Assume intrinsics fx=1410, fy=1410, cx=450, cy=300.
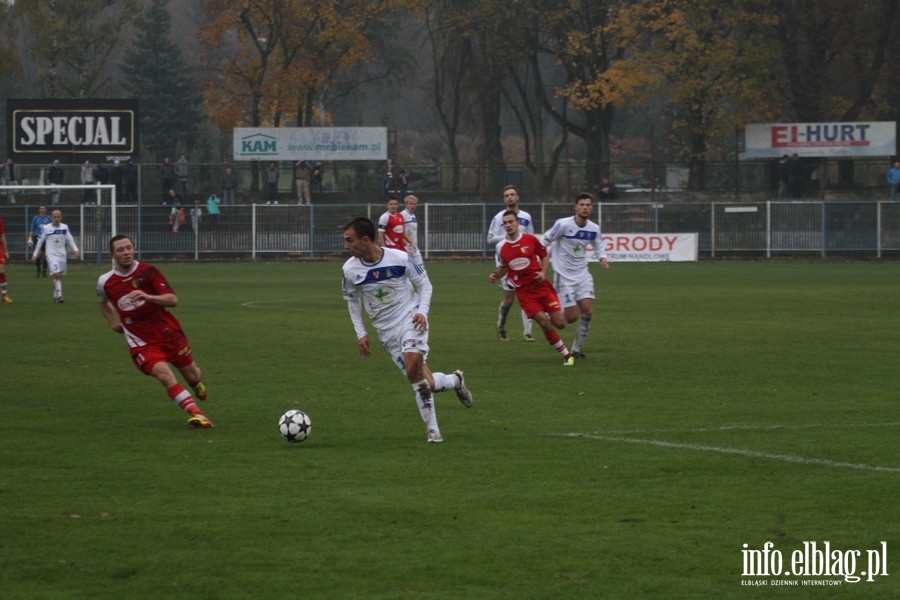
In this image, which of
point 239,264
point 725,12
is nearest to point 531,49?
point 725,12

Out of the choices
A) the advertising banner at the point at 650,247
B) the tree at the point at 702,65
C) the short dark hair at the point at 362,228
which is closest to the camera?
the short dark hair at the point at 362,228

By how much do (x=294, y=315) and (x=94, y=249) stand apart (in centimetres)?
2431

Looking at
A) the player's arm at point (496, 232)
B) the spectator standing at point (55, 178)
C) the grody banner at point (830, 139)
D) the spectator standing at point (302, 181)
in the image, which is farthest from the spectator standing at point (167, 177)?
the player's arm at point (496, 232)

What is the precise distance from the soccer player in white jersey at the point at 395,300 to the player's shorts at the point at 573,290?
6601mm

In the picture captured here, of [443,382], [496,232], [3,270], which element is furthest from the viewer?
[3,270]

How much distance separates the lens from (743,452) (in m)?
10.3

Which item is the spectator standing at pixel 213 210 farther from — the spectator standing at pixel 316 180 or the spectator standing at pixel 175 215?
the spectator standing at pixel 316 180

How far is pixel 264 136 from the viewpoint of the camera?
179 ft

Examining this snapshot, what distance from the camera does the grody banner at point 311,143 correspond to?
54594 mm

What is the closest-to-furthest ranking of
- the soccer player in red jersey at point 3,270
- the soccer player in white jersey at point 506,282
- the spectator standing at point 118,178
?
the soccer player in white jersey at point 506,282 → the soccer player in red jersey at point 3,270 → the spectator standing at point 118,178

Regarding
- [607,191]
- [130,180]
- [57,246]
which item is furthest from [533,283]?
[130,180]

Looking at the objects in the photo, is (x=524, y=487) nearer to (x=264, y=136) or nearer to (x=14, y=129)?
(x=14, y=129)

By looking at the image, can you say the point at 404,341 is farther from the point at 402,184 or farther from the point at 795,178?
the point at 795,178

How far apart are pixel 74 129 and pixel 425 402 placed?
3886cm
